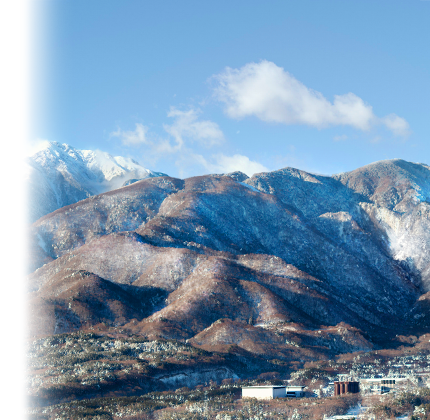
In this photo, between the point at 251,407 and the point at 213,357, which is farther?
the point at 213,357

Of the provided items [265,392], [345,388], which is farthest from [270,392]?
[345,388]

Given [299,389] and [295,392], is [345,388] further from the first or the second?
[295,392]

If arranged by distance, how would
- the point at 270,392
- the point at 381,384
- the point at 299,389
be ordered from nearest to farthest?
1. the point at 270,392
2. the point at 299,389
3. the point at 381,384

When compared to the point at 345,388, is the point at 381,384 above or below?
below

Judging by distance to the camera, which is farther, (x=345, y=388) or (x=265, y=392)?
(x=345, y=388)

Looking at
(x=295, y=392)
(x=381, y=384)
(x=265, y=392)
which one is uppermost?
(x=265, y=392)
